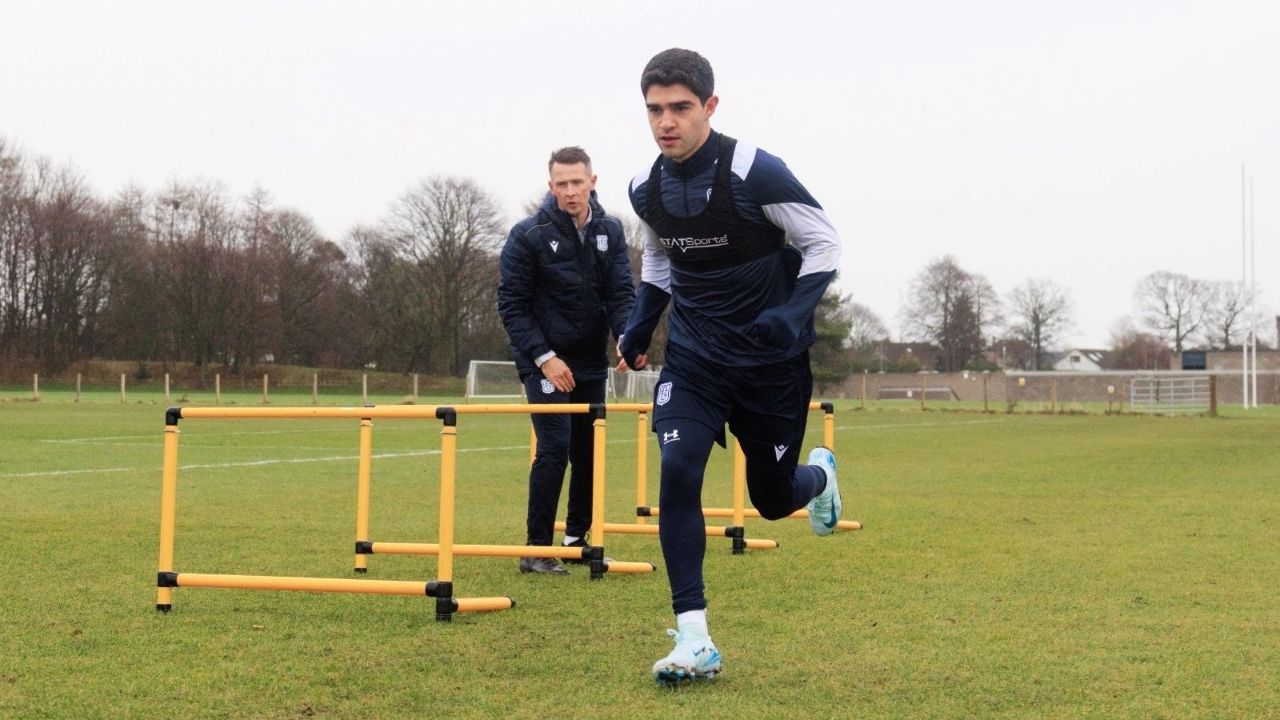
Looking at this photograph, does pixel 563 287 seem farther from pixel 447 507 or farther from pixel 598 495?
pixel 447 507

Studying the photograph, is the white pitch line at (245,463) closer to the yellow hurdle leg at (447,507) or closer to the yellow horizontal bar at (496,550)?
the yellow horizontal bar at (496,550)

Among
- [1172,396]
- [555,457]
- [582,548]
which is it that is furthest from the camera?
[1172,396]

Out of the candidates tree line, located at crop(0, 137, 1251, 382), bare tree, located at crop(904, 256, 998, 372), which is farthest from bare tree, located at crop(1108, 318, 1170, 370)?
tree line, located at crop(0, 137, 1251, 382)

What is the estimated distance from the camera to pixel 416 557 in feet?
25.9

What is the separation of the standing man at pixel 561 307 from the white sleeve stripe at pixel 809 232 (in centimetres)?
245

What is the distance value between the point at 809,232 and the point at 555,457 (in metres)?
3.06

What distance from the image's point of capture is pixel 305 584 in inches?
228

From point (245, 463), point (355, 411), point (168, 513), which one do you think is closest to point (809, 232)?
point (355, 411)

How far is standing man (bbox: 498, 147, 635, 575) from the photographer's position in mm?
7102

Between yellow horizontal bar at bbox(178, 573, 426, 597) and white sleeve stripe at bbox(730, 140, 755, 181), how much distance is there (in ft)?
7.48

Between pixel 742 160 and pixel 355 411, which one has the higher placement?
pixel 742 160

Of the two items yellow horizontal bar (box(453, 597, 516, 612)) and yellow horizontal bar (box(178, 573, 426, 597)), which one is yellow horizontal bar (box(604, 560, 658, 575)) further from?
yellow horizontal bar (box(178, 573, 426, 597))

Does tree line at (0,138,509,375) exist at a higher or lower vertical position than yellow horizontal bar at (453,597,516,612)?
higher

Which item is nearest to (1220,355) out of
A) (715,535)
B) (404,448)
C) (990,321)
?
(990,321)
